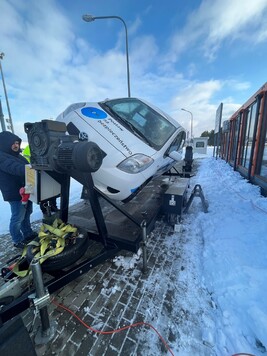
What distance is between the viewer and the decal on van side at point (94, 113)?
2.98m

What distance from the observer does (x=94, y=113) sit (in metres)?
3.03

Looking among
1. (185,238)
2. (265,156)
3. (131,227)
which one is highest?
(265,156)

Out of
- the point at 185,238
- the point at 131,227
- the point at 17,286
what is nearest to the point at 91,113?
the point at 131,227

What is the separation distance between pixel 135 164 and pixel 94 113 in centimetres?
118

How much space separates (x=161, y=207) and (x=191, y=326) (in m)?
2.16

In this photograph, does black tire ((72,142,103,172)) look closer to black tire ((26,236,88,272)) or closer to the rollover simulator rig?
the rollover simulator rig

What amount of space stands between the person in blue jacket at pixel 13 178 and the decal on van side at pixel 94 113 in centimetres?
129

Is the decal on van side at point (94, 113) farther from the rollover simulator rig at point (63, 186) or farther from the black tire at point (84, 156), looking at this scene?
the black tire at point (84, 156)

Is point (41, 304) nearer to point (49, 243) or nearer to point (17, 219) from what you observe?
point (49, 243)

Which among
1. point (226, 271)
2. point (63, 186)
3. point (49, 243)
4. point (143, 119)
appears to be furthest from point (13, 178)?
point (226, 271)

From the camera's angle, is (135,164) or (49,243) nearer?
(49,243)

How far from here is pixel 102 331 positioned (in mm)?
1792

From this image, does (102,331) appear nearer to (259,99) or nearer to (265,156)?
(265,156)

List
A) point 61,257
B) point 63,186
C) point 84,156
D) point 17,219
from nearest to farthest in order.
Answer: point 84,156, point 61,257, point 63,186, point 17,219
